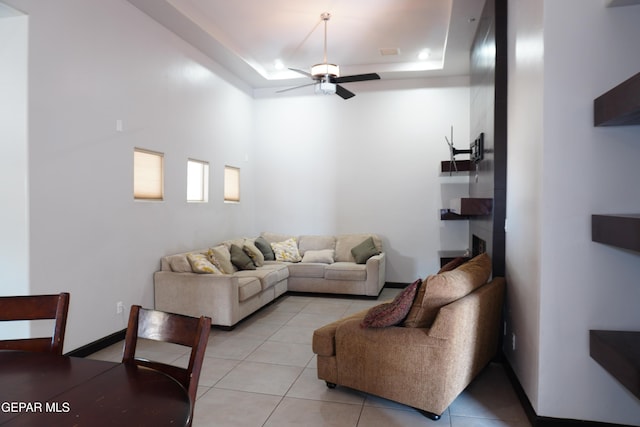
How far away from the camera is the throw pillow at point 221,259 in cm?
490

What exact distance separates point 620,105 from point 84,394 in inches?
94.8

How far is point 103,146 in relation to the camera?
12.5 ft

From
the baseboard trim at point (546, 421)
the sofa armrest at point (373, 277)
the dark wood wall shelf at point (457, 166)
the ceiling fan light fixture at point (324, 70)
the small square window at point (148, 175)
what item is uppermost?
the ceiling fan light fixture at point (324, 70)

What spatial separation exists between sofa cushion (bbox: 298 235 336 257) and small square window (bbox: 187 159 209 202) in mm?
1806

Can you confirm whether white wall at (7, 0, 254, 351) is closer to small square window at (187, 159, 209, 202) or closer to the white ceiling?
small square window at (187, 159, 209, 202)

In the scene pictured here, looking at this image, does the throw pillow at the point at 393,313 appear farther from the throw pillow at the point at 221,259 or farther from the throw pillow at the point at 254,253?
the throw pillow at the point at 254,253

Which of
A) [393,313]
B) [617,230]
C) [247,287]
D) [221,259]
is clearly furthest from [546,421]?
[221,259]

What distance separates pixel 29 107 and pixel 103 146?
2.49 ft

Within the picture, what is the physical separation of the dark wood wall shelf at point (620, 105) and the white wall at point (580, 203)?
122mm

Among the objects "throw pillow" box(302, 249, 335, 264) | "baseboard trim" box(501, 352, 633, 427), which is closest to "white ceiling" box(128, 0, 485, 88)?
"throw pillow" box(302, 249, 335, 264)

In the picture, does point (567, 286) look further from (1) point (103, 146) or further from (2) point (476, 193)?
(1) point (103, 146)

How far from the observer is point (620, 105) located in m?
1.88

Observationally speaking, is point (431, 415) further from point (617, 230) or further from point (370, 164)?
point (370, 164)

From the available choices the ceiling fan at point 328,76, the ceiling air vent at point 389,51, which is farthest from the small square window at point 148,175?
the ceiling air vent at point 389,51
